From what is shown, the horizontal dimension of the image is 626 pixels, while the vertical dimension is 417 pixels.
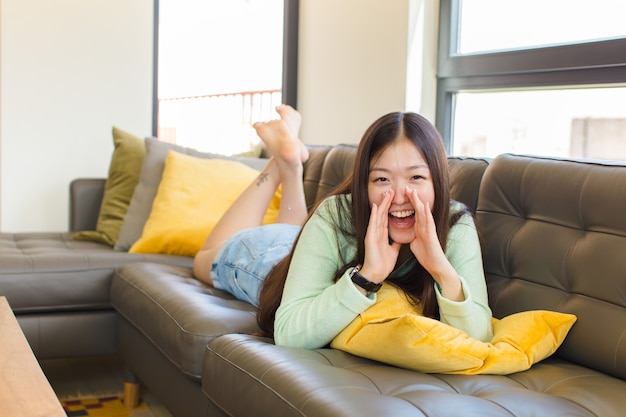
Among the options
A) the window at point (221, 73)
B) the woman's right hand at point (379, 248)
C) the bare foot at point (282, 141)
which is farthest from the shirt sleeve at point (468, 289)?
the window at point (221, 73)

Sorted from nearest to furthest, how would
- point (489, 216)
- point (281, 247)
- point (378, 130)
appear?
point (378, 130) → point (489, 216) → point (281, 247)

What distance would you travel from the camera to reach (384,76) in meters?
3.68

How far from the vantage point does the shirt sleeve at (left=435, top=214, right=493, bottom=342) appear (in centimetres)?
178

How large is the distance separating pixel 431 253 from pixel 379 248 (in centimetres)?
12

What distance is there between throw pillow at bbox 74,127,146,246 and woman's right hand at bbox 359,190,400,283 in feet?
6.26

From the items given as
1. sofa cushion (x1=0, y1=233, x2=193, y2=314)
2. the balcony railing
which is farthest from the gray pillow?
the balcony railing

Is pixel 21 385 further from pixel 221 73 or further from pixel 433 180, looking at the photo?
pixel 221 73

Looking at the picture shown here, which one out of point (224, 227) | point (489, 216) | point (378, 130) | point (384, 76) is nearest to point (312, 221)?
point (378, 130)

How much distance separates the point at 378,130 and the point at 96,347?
5.25ft

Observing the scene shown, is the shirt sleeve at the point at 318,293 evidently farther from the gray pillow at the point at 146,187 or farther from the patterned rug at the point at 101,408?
the gray pillow at the point at 146,187

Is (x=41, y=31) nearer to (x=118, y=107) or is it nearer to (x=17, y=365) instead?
(x=118, y=107)

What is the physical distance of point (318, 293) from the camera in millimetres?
1898

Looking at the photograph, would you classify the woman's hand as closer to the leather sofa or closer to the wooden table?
the leather sofa

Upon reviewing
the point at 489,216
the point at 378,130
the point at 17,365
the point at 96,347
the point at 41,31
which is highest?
the point at 41,31
